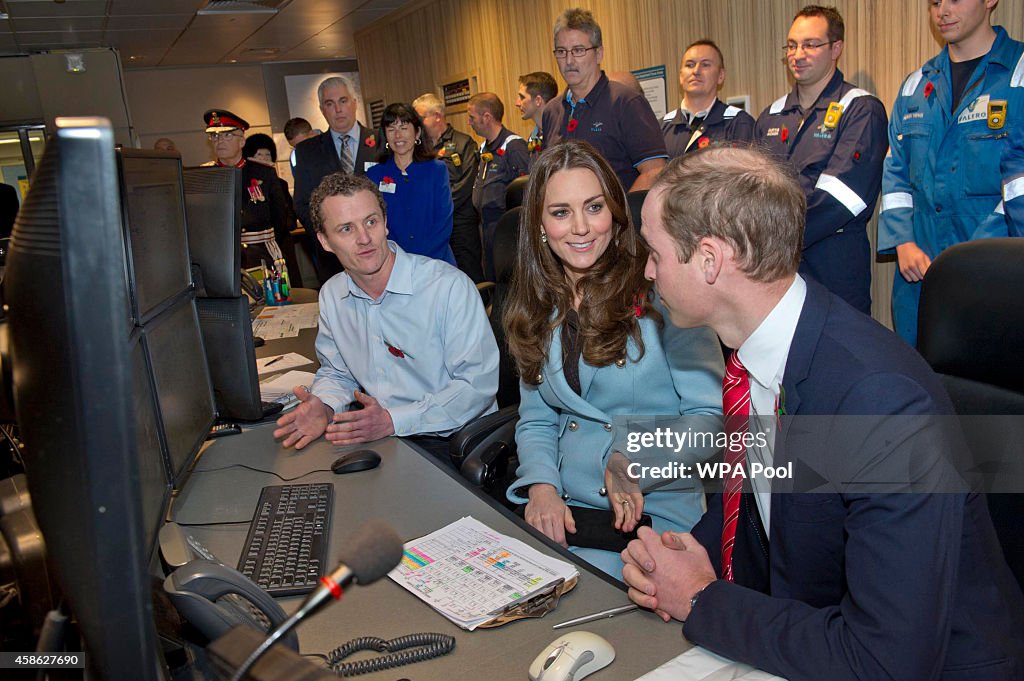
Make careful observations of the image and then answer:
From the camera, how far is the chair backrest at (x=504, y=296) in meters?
2.35

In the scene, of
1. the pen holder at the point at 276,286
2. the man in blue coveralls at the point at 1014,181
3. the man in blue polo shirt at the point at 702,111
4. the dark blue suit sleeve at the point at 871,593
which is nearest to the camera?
the dark blue suit sleeve at the point at 871,593

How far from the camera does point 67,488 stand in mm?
546

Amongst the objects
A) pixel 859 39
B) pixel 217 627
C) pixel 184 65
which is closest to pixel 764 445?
pixel 217 627

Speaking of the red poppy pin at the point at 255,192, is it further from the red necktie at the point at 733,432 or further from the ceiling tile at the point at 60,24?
the red necktie at the point at 733,432

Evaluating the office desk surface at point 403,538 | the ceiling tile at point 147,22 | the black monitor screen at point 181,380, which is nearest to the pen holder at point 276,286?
the office desk surface at point 403,538

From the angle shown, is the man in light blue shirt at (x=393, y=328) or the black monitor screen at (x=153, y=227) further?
the man in light blue shirt at (x=393, y=328)

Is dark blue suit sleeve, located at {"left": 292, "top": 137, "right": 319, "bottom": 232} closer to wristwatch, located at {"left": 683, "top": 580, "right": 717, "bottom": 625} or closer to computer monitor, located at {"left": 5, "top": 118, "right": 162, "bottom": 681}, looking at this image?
wristwatch, located at {"left": 683, "top": 580, "right": 717, "bottom": 625}

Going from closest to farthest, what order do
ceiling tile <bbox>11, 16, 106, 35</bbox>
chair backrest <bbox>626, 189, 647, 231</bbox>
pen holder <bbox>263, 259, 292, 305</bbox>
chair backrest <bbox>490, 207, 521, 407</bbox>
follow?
chair backrest <bbox>626, 189, 647, 231</bbox>, chair backrest <bbox>490, 207, 521, 407</bbox>, pen holder <bbox>263, 259, 292, 305</bbox>, ceiling tile <bbox>11, 16, 106, 35</bbox>

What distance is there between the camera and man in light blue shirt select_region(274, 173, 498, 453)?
2.16 m

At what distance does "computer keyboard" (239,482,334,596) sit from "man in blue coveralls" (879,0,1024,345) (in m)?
2.51

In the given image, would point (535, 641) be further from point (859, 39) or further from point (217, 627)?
point (859, 39)

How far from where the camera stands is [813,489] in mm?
971

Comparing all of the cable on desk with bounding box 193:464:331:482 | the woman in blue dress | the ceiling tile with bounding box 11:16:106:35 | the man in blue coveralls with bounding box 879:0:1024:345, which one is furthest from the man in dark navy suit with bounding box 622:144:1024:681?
the ceiling tile with bounding box 11:16:106:35

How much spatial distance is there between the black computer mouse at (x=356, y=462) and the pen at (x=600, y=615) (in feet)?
2.42
